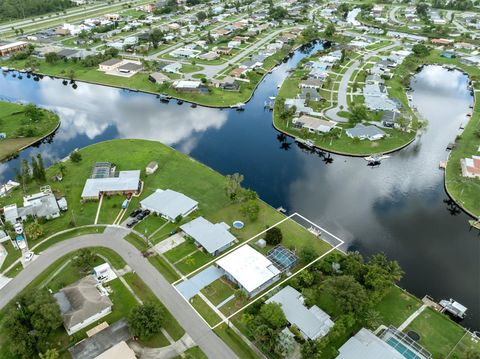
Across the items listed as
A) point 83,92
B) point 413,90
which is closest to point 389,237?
point 413,90

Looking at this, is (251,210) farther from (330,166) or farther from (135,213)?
(330,166)

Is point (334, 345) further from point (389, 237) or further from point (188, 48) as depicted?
point (188, 48)

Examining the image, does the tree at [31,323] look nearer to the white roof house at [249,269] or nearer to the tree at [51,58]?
the white roof house at [249,269]

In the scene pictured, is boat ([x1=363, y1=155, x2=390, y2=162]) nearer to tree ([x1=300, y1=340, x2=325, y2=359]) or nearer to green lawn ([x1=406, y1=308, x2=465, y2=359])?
green lawn ([x1=406, y1=308, x2=465, y2=359])

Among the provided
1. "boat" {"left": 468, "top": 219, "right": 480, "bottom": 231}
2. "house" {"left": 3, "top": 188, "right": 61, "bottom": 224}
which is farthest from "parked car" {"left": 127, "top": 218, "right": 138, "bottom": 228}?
"boat" {"left": 468, "top": 219, "right": 480, "bottom": 231}

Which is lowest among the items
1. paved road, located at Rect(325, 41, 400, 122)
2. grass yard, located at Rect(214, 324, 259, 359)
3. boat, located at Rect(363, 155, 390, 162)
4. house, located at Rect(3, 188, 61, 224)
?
boat, located at Rect(363, 155, 390, 162)

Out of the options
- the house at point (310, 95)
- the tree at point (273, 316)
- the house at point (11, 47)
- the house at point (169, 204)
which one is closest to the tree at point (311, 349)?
the tree at point (273, 316)
